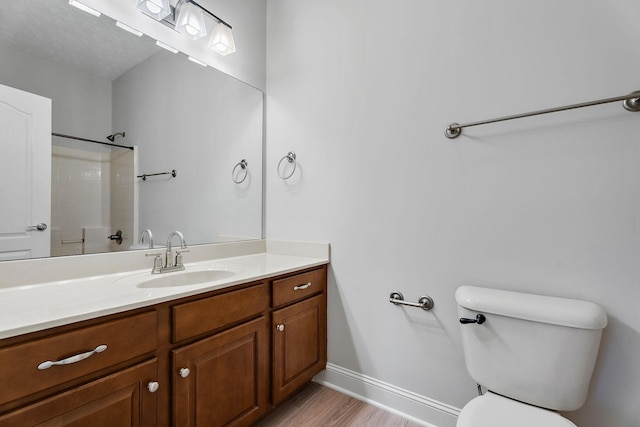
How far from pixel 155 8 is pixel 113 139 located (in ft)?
2.29

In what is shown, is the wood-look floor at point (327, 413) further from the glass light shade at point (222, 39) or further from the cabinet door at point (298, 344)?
the glass light shade at point (222, 39)

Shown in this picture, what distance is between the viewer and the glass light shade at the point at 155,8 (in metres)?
1.45

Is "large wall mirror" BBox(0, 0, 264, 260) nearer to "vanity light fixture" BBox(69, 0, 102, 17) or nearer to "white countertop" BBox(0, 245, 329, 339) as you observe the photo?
"vanity light fixture" BBox(69, 0, 102, 17)

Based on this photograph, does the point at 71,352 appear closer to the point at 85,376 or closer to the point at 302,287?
the point at 85,376

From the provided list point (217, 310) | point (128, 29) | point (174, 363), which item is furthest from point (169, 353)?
point (128, 29)

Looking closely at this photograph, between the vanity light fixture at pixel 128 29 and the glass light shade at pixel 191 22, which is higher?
the glass light shade at pixel 191 22

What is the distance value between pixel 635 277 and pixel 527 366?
0.52m

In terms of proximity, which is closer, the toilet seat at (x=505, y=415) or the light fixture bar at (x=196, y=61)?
the toilet seat at (x=505, y=415)

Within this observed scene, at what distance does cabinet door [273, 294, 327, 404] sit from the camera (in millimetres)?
1501

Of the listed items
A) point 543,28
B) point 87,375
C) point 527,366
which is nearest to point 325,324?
point 527,366

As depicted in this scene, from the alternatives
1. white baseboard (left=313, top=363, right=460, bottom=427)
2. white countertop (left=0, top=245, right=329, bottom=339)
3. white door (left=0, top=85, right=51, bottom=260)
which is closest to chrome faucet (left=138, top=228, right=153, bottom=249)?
white countertop (left=0, top=245, right=329, bottom=339)

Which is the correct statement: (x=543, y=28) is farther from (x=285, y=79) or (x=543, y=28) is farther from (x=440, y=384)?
(x=440, y=384)

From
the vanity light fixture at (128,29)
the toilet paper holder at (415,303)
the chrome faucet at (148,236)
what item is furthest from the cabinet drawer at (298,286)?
the vanity light fixture at (128,29)

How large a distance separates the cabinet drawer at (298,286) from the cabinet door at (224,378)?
15cm
